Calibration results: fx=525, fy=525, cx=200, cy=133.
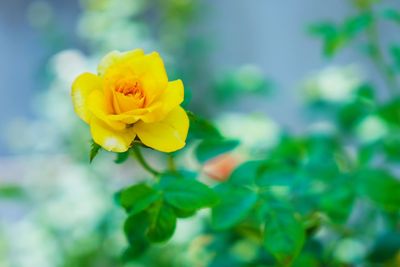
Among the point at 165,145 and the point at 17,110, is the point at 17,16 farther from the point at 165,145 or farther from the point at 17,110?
the point at 165,145

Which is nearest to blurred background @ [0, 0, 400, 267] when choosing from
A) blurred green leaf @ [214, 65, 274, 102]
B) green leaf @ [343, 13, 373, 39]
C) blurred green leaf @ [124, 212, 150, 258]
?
blurred green leaf @ [214, 65, 274, 102]

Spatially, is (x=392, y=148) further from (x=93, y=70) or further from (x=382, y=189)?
(x=93, y=70)

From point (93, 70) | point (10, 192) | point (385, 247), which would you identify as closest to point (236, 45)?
point (93, 70)

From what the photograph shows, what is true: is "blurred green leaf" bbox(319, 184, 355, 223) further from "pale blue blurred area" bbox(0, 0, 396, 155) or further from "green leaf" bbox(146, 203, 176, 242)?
"pale blue blurred area" bbox(0, 0, 396, 155)

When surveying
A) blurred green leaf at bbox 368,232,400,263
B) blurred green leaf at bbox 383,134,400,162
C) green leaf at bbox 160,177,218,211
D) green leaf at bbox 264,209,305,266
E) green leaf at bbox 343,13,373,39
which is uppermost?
green leaf at bbox 343,13,373,39

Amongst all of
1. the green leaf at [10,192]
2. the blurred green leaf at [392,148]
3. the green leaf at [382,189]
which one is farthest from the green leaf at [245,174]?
the green leaf at [10,192]

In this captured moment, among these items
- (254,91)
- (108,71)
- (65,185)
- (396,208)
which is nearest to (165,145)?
(108,71)
